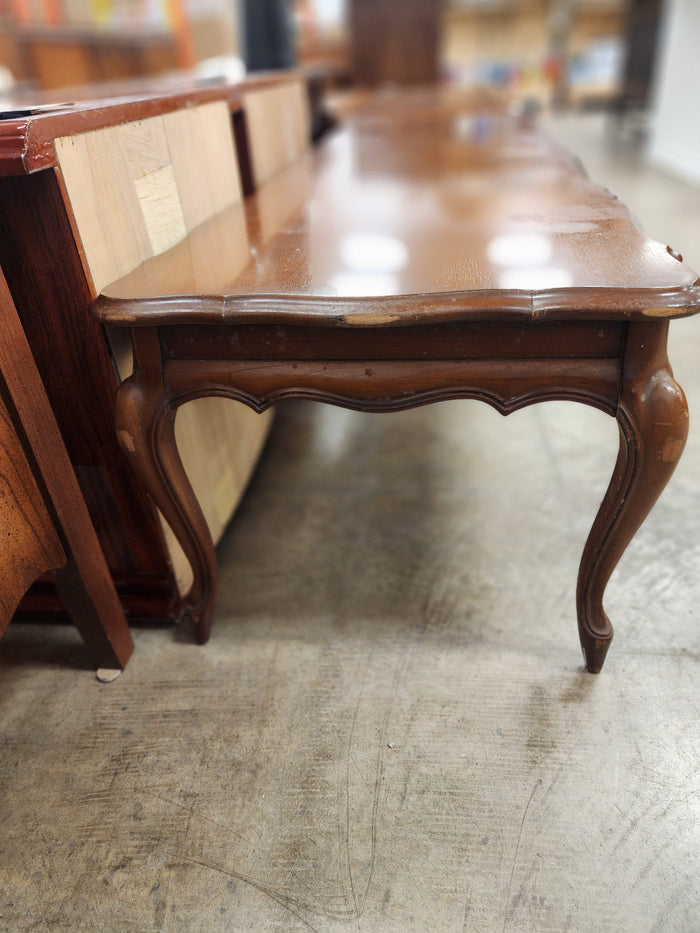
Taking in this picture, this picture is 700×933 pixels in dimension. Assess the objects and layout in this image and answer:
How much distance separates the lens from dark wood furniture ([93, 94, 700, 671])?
734 mm

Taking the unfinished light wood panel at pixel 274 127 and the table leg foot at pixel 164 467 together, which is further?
the unfinished light wood panel at pixel 274 127

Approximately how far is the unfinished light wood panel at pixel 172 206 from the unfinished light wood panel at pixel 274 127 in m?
0.20

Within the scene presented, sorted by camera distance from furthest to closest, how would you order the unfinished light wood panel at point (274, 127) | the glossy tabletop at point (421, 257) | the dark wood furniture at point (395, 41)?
the dark wood furniture at point (395, 41) < the unfinished light wood panel at point (274, 127) < the glossy tabletop at point (421, 257)

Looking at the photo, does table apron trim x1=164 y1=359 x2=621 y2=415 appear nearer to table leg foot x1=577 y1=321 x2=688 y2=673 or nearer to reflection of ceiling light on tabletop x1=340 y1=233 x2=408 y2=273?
table leg foot x1=577 y1=321 x2=688 y2=673

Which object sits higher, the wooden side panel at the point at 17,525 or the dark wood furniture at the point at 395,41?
the dark wood furniture at the point at 395,41

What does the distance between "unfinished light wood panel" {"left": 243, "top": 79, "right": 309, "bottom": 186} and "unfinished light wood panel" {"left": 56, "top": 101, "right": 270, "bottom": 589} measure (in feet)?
0.67

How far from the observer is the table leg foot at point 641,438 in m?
0.75

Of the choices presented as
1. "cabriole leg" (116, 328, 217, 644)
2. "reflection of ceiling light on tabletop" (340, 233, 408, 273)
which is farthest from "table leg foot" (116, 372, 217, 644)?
"reflection of ceiling light on tabletop" (340, 233, 408, 273)

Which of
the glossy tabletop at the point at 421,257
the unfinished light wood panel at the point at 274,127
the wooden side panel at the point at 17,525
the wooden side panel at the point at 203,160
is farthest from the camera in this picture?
the unfinished light wood panel at the point at 274,127

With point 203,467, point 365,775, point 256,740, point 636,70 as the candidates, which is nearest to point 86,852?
point 256,740

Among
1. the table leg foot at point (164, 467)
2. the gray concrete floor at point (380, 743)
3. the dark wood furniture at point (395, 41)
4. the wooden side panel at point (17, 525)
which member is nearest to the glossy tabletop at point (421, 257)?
the table leg foot at point (164, 467)

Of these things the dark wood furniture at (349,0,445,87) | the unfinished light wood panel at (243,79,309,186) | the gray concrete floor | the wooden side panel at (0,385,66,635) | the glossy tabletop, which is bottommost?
the gray concrete floor

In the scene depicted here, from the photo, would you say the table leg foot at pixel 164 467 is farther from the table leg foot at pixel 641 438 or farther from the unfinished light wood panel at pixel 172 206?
the table leg foot at pixel 641 438

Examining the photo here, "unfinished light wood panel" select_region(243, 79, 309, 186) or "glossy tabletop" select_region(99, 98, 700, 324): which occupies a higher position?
"unfinished light wood panel" select_region(243, 79, 309, 186)
